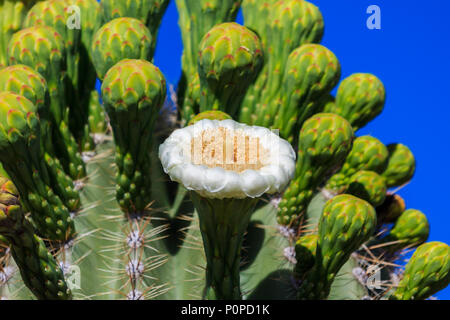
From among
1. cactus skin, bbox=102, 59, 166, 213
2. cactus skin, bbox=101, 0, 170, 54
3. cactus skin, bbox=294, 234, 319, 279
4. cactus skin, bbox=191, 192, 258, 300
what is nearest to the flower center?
cactus skin, bbox=191, 192, 258, 300

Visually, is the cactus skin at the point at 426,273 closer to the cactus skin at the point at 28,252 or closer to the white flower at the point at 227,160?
the white flower at the point at 227,160

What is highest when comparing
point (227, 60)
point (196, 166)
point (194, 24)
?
point (194, 24)

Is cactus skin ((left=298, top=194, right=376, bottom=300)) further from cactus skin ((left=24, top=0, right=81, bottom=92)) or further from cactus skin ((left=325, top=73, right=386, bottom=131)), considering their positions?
cactus skin ((left=24, top=0, right=81, bottom=92))

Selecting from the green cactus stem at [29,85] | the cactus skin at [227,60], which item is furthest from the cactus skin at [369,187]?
the green cactus stem at [29,85]

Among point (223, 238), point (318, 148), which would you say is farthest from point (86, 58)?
point (223, 238)

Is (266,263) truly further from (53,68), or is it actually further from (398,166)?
(53,68)

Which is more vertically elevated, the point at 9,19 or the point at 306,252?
the point at 9,19

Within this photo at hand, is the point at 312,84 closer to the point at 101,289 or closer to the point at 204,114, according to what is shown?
the point at 204,114
